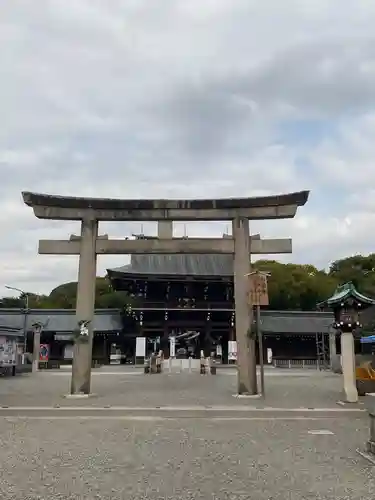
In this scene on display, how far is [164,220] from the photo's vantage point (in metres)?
16.9

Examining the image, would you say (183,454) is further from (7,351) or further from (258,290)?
(7,351)

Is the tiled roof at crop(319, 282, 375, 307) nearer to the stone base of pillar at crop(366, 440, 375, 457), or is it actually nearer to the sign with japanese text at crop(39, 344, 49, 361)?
the stone base of pillar at crop(366, 440, 375, 457)

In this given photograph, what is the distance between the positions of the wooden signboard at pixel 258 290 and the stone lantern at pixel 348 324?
201cm

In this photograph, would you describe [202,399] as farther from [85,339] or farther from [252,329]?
[85,339]

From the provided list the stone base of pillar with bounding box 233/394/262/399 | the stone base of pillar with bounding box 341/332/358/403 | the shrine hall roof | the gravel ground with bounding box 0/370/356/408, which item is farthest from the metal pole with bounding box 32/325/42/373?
the stone base of pillar with bounding box 341/332/358/403

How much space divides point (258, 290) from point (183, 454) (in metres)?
9.10

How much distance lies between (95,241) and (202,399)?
606 centimetres

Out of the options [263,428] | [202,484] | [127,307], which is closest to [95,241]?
[263,428]

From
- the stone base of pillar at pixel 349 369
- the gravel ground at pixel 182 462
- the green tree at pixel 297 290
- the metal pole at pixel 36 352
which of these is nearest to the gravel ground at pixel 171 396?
the stone base of pillar at pixel 349 369

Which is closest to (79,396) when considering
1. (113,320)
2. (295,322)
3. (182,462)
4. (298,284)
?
(182,462)

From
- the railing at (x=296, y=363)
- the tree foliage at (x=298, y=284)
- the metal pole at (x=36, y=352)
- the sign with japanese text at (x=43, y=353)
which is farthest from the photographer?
the tree foliage at (x=298, y=284)

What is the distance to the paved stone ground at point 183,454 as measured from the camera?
17.9 ft

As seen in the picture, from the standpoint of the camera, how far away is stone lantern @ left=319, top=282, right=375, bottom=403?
14227 mm

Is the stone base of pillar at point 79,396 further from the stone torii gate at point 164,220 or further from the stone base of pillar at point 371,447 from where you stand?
the stone base of pillar at point 371,447
